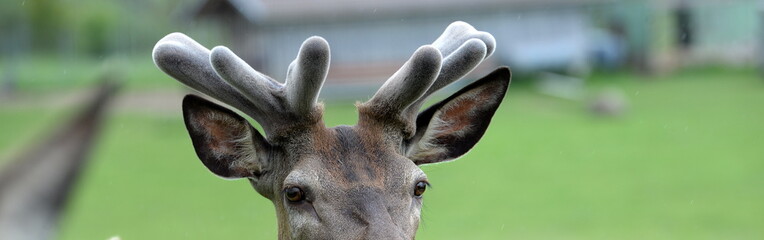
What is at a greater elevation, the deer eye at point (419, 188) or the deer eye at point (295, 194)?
the deer eye at point (295, 194)

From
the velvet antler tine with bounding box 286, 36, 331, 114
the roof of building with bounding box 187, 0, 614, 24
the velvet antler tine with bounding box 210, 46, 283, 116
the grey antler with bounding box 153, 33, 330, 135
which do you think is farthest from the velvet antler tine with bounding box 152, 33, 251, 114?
the roof of building with bounding box 187, 0, 614, 24

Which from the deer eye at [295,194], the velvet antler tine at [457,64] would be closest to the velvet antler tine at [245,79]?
the deer eye at [295,194]

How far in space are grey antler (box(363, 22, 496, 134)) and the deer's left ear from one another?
107 millimetres

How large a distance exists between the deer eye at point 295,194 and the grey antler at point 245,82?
1.10ft

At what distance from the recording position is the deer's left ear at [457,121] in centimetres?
476

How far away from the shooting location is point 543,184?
56.4 feet

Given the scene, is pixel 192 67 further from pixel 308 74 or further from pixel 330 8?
pixel 330 8

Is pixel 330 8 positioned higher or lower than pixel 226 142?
lower

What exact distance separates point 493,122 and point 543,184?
7.45m

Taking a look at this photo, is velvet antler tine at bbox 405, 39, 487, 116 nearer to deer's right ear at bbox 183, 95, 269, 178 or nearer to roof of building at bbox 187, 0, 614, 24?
deer's right ear at bbox 183, 95, 269, 178

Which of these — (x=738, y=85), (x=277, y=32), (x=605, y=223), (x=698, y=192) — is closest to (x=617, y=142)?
(x=698, y=192)

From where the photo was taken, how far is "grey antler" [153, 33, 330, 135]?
4.32 metres

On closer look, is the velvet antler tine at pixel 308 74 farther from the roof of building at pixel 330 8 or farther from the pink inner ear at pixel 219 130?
the roof of building at pixel 330 8

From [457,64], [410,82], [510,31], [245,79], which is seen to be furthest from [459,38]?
[510,31]
